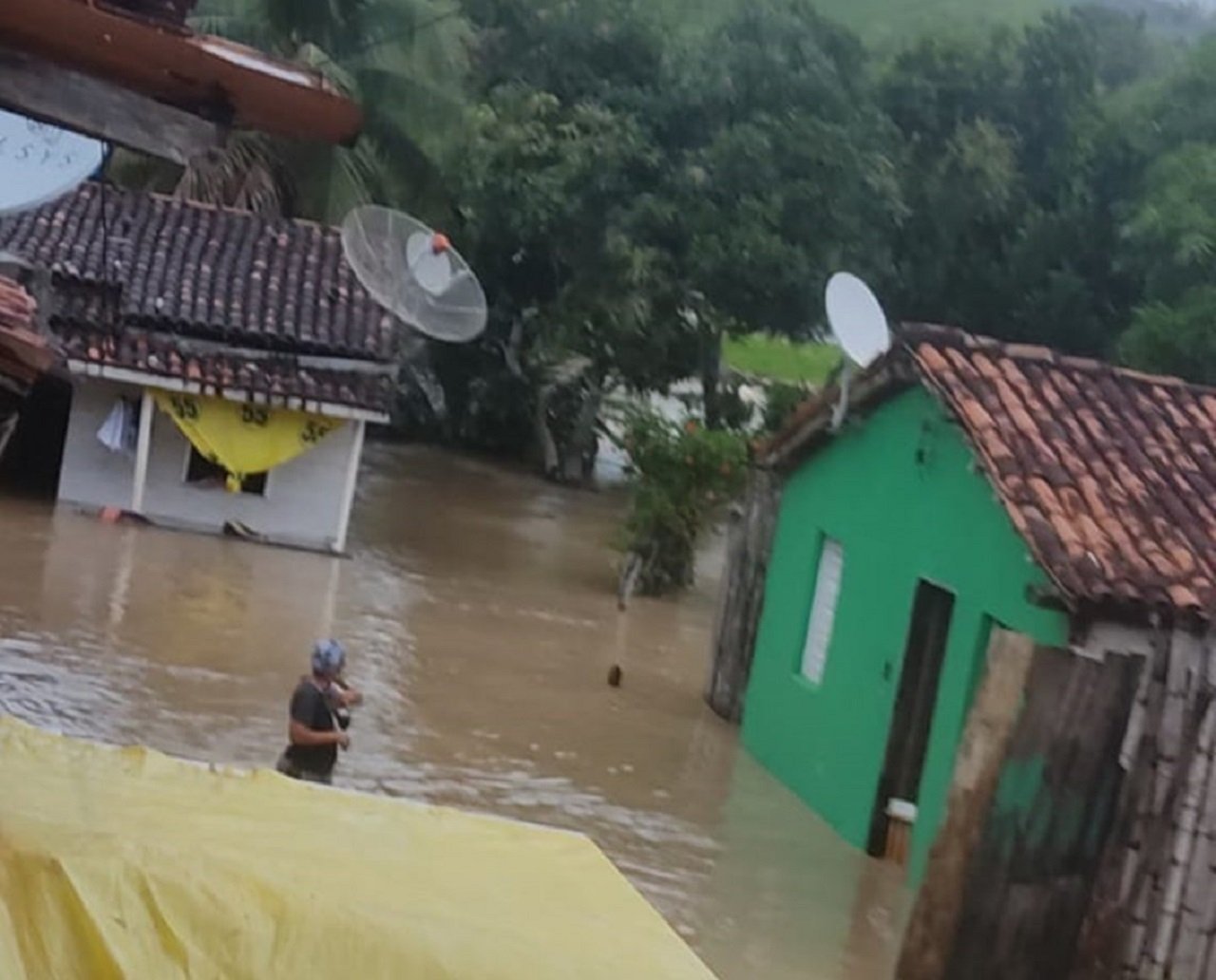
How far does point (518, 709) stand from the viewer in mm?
15594

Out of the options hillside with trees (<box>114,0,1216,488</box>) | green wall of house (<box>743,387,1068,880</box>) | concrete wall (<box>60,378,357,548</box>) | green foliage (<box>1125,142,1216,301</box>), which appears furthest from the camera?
hillside with trees (<box>114,0,1216,488</box>)

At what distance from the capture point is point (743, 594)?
15.3 metres

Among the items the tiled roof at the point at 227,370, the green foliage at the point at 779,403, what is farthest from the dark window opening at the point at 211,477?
the green foliage at the point at 779,403

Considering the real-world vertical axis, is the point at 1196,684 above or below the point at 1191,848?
above

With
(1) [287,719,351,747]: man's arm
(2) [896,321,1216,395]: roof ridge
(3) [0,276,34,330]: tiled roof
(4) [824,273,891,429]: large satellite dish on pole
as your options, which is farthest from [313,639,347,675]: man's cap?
(4) [824,273,891,429]: large satellite dish on pole

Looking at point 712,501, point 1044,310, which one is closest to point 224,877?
point 712,501

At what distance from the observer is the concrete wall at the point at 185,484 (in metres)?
22.0

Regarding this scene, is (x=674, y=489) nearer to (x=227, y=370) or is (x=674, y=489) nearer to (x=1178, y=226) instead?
(x=227, y=370)

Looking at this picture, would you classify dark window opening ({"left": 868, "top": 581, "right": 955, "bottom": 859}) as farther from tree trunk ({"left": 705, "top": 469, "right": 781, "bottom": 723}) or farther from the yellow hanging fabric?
the yellow hanging fabric

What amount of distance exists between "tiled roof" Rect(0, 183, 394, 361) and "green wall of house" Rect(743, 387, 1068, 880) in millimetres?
9047

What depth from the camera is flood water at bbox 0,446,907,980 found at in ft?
37.8

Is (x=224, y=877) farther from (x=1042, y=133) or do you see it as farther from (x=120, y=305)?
(x=1042, y=133)

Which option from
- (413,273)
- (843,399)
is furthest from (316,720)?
(413,273)

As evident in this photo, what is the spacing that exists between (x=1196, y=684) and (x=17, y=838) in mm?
5145
